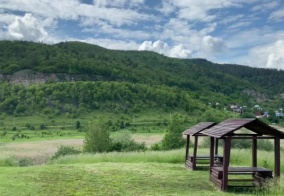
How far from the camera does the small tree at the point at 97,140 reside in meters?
34.5

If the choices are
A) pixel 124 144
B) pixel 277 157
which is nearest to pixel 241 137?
pixel 277 157

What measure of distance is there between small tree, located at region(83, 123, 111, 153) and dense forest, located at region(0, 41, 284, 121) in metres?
67.6

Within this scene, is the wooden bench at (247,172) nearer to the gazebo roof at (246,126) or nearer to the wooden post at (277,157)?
the wooden post at (277,157)

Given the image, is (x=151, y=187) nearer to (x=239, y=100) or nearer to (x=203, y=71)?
(x=239, y=100)

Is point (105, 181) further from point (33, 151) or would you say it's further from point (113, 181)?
point (33, 151)

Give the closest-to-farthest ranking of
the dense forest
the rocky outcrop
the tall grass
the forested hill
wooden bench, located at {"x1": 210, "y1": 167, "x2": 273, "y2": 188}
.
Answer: wooden bench, located at {"x1": 210, "y1": 167, "x2": 273, "y2": 188}, the tall grass, the dense forest, the forested hill, the rocky outcrop

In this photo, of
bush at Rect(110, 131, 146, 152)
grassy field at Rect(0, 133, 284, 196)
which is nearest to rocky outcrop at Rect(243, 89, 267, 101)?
bush at Rect(110, 131, 146, 152)

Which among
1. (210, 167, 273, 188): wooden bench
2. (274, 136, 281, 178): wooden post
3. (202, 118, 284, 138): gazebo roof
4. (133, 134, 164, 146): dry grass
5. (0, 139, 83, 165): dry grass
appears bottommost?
(0, 139, 83, 165): dry grass

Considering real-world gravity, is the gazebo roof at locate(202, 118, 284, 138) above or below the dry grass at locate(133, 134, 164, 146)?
above

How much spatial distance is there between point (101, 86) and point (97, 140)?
79294mm

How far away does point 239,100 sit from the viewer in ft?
531

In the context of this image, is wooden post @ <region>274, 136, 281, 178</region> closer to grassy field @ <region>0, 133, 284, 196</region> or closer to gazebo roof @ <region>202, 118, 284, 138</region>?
gazebo roof @ <region>202, 118, 284, 138</region>

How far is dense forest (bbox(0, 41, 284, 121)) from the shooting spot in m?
106

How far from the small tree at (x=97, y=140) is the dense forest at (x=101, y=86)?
67.6 m
